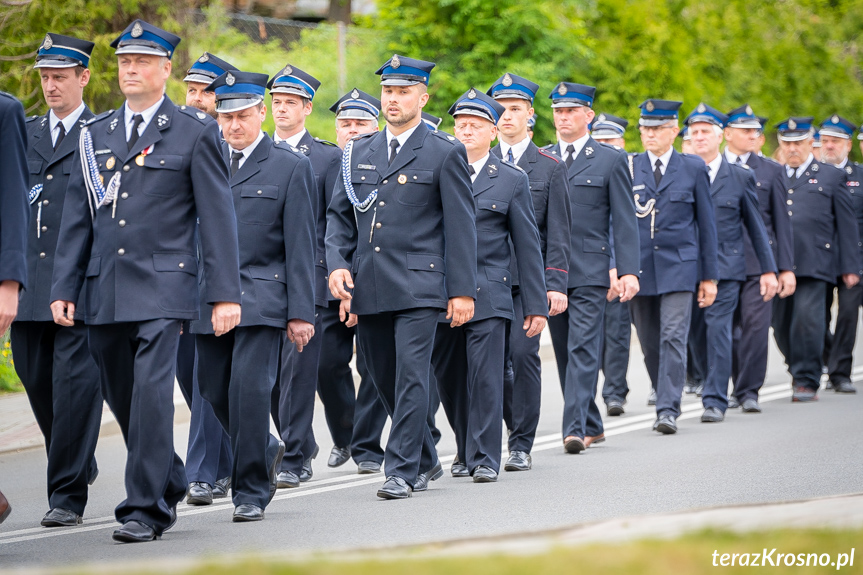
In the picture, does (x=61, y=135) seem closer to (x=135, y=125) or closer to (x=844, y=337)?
(x=135, y=125)

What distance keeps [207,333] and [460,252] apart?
157 cm

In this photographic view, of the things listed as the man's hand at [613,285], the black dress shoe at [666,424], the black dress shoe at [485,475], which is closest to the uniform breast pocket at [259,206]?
the black dress shoe at [485,475]

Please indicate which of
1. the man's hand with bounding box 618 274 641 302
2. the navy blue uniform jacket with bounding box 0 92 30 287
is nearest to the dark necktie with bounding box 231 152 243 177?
the navy blue uniform jacket with bounding box 0 92 30 287

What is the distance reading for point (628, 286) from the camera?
10656 millimetres

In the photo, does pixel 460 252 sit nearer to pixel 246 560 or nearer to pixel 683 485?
pixel 683 485

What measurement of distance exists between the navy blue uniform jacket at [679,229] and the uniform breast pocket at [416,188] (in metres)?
4.01

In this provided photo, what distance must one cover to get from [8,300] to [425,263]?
259cm

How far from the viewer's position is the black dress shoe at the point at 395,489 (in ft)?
26.5

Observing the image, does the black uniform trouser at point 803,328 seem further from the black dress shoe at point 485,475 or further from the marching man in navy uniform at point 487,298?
the black dress shoe at point 485,475

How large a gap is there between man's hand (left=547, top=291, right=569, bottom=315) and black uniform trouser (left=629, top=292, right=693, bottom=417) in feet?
5.87

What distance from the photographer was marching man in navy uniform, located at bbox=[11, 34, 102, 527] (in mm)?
7613

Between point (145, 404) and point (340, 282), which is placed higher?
point (340, 282)

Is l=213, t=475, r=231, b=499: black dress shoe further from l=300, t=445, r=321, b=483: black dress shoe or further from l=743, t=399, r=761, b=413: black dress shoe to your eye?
l=743, t=399, r=761, b=413: black dress shoe

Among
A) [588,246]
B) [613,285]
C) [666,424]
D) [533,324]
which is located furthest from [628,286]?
[533,324]
